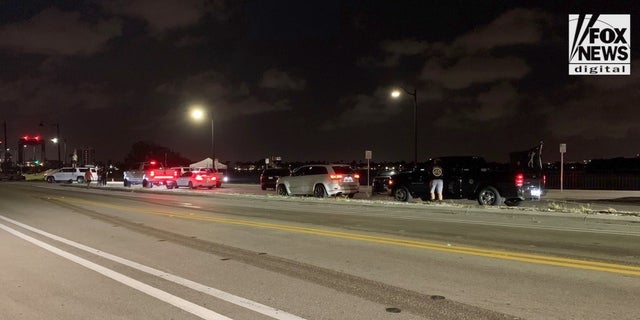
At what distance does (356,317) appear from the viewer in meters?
5.74

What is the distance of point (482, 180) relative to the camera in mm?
20109

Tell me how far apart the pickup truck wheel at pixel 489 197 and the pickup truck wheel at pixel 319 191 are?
7777 mm

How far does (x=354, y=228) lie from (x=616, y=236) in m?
5.82

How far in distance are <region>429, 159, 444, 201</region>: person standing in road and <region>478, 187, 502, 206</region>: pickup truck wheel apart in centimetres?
147

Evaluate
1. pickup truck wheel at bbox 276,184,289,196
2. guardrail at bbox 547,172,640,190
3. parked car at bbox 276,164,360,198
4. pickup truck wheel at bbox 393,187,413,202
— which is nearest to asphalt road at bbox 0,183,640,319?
pickup truck wheel at bbox 393,187,413,202

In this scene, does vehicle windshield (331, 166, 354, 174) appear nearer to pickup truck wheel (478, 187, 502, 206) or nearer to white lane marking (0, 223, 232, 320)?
pickup truck wheel (478, 187, 502, 206)

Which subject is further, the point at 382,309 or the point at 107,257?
the point at 107,257

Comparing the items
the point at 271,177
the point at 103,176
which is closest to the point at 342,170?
the point at 271,177

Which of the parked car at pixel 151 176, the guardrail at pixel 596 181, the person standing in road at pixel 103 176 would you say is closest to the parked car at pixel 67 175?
the person standing in road at pixel 103 176

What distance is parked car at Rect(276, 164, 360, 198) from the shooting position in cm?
2519

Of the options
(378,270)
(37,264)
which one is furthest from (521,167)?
(37,264)

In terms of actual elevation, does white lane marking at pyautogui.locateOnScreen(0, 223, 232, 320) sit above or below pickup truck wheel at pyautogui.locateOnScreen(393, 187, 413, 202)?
below

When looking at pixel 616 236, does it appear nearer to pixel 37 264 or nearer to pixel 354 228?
pixel 354 228

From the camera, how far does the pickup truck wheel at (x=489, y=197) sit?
1970 centimetres
